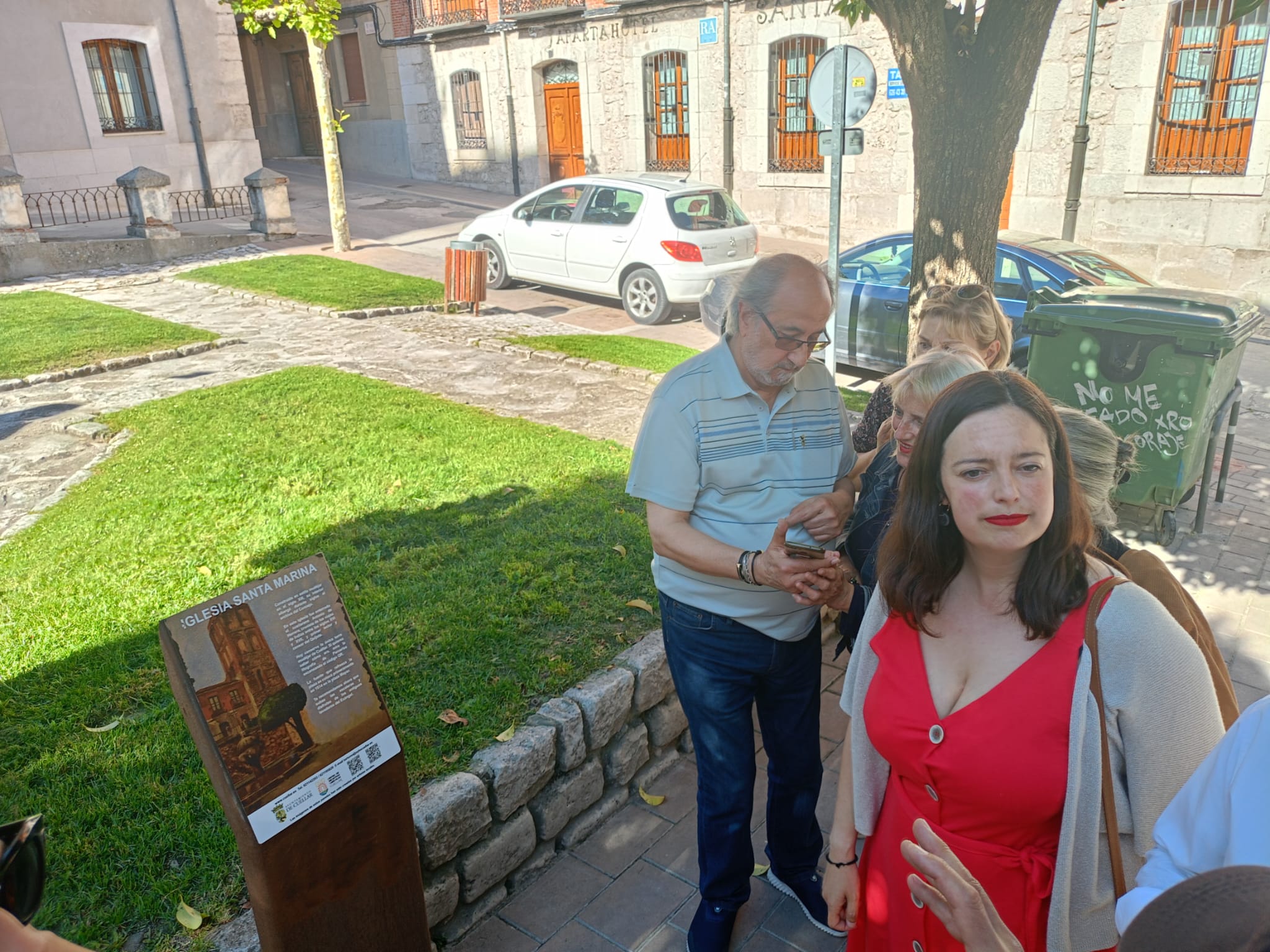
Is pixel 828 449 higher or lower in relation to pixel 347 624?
higher

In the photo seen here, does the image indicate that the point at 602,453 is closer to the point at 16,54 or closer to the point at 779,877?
the point at 779,877

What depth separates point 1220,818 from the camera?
1.26 metres

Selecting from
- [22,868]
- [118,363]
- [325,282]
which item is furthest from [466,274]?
[22,868]

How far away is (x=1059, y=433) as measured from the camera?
6.70 ft

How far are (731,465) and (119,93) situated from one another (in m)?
22.5

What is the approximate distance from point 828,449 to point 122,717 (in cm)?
283

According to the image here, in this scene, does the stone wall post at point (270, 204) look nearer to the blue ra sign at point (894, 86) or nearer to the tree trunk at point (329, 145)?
the tree trunk at point (329, 145)

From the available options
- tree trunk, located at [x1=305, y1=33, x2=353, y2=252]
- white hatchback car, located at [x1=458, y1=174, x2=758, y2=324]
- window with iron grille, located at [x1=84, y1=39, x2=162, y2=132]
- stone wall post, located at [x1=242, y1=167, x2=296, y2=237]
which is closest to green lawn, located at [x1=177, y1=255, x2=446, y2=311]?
tree trunk, located at [x1=305, y1=33, x2=353, y2=252]

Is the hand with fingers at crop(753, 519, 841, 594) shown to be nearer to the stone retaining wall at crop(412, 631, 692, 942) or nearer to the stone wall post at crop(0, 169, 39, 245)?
the stone retaining wall at crop(412, 631, 692, 942)

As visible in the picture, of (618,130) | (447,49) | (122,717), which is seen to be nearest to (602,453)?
(122,717)

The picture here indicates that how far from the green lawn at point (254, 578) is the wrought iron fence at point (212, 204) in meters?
14.5

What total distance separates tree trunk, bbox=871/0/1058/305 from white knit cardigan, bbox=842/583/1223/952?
3954 mm

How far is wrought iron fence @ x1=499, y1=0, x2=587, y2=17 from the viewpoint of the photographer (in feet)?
71.7

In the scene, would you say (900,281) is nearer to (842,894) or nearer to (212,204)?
(842,894)
